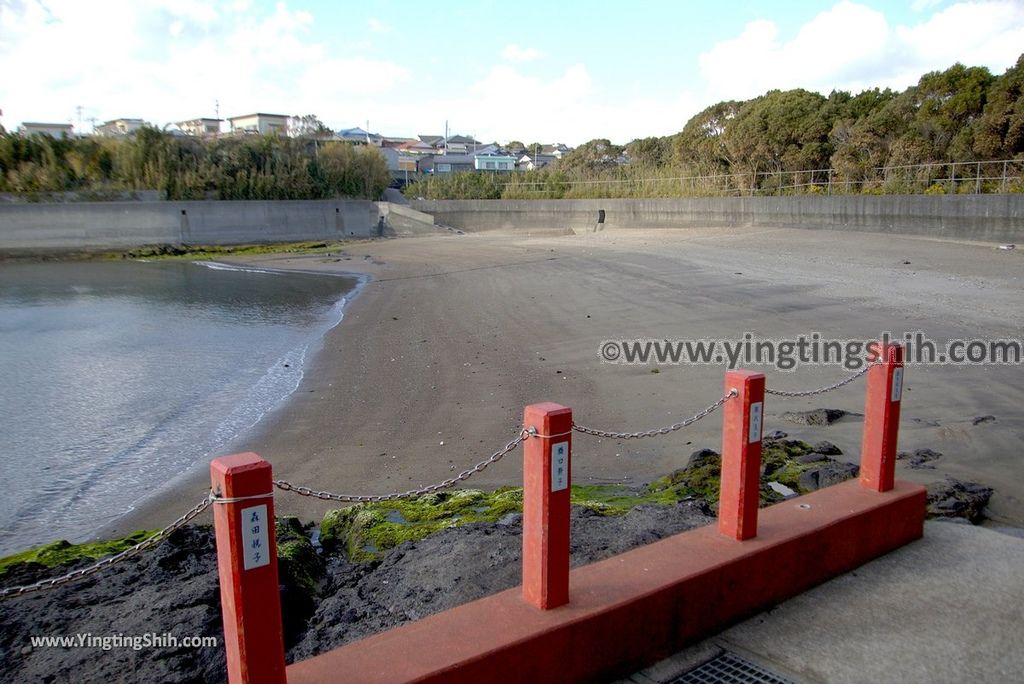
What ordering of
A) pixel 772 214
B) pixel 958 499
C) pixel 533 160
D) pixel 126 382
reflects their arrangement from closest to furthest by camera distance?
1. pixel 958 499
2. pixel 126 382
3. pixel 772 214
4. pixel 533 160

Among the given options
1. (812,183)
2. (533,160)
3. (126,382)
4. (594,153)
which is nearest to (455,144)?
(533,160)

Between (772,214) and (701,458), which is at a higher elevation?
(772,214)

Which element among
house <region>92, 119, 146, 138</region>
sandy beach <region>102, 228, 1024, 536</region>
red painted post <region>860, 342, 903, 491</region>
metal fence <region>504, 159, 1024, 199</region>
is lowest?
sandy beach <region>102, 228, 1024, 536</region>

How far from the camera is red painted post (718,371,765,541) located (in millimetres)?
4211

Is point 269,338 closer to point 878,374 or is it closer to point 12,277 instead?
point 878,374

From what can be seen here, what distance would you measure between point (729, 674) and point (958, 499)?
312 cm

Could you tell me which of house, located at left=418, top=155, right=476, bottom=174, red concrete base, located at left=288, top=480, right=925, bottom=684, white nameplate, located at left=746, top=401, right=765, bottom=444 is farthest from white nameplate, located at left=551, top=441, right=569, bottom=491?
house, located at left=418, top=155, right=476, bottom=174

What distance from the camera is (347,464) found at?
7973mm

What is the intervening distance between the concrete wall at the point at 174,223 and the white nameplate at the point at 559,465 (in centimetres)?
4217

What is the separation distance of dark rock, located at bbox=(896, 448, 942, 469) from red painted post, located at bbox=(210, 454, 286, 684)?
573 centimetres

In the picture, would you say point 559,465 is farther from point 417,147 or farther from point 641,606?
point 417,147

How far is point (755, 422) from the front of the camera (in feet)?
14.0

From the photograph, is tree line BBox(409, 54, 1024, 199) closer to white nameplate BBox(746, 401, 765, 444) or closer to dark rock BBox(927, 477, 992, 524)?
dark rock BBox(927, 477, 992, 524)

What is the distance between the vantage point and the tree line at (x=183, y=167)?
42.0 metres
